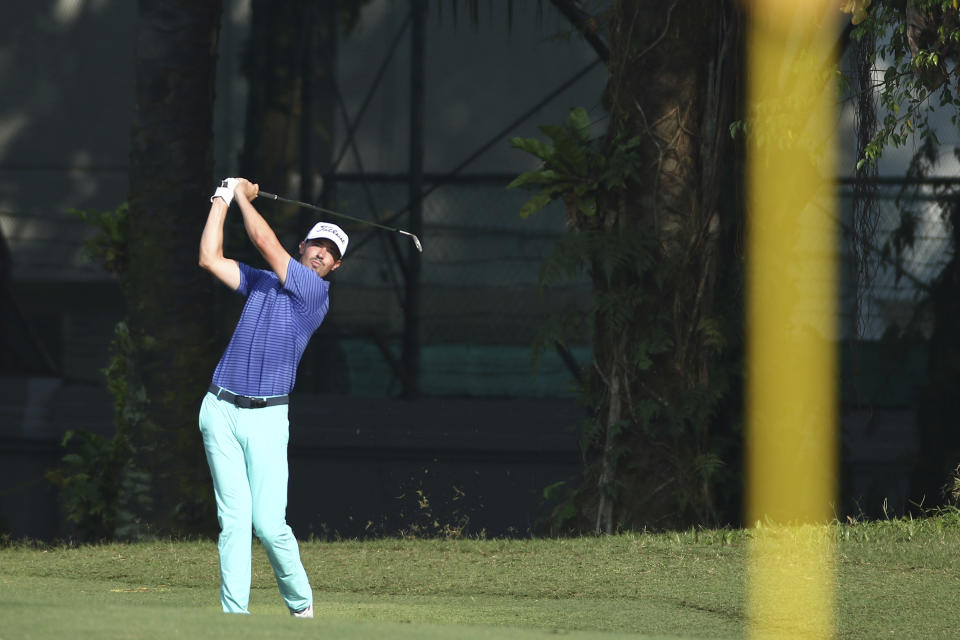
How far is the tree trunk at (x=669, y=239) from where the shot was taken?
9609mm

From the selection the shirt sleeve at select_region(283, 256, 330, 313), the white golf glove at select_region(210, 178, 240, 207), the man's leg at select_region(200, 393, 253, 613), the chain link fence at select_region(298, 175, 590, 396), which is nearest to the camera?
the man's leg at select_region(200, 393, 253, 613)

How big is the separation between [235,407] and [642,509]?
4.48m

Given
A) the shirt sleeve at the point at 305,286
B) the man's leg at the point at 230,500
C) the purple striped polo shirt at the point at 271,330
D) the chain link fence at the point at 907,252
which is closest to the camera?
the man's leg at the point at 230,500

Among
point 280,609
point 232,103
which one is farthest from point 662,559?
point 232,103

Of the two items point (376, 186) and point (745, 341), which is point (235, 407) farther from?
point (376, 186)

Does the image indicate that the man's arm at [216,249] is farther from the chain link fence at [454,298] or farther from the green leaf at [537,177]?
the chain link fence at [454,298]

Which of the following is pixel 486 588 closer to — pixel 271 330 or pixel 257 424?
pixel 257 424

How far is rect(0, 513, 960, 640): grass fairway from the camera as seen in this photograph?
4797 mm

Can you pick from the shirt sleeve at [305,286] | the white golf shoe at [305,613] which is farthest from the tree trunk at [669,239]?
the white golf shoe at [305,613]

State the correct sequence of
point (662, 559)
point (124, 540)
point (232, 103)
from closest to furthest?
1. point (662, 559)
2. point (124, 540)
3. point (232, 103)

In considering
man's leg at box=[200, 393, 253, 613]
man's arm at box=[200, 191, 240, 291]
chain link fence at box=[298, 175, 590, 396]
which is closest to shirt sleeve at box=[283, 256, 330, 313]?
man's arm at box=[200, 191, 240, 291]

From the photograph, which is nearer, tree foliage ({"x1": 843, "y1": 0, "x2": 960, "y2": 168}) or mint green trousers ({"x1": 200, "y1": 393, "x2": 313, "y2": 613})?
mint green trousers ({"x1": 200, "y1": 393, "x2": 313, "y2": 613})

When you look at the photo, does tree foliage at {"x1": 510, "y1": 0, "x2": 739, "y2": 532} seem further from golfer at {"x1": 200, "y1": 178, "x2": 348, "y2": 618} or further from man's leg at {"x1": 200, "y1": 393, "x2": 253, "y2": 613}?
man's leg at {"x1": 200, "y1": 393, "x2": 253, "y2": 613}

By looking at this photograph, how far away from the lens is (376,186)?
14.1 metres
